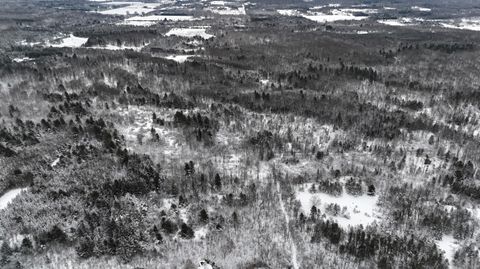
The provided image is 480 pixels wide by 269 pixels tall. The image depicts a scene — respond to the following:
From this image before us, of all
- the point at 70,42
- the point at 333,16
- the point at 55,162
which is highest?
the point at 333,16

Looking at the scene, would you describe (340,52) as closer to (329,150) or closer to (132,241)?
(329,150)

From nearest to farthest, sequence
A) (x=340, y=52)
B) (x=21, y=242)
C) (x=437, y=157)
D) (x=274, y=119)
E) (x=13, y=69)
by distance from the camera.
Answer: (x=21, y=242), (x=437, y=157), (x=274, y=119), (x=13, y=69), (x=340, y=52)

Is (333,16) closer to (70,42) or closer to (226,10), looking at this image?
(226,10)

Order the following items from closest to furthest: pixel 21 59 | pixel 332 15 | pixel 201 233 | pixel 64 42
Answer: pixel 201 233 < pixel 21 59 < pixel 64 42 < pixel 332 15

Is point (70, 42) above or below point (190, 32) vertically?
below

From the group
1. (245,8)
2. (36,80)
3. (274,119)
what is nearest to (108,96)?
(36,80)


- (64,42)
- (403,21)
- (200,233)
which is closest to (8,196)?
(200,233)

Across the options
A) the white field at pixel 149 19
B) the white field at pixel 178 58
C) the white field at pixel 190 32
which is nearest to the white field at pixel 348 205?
the white field at pixel 178 58
